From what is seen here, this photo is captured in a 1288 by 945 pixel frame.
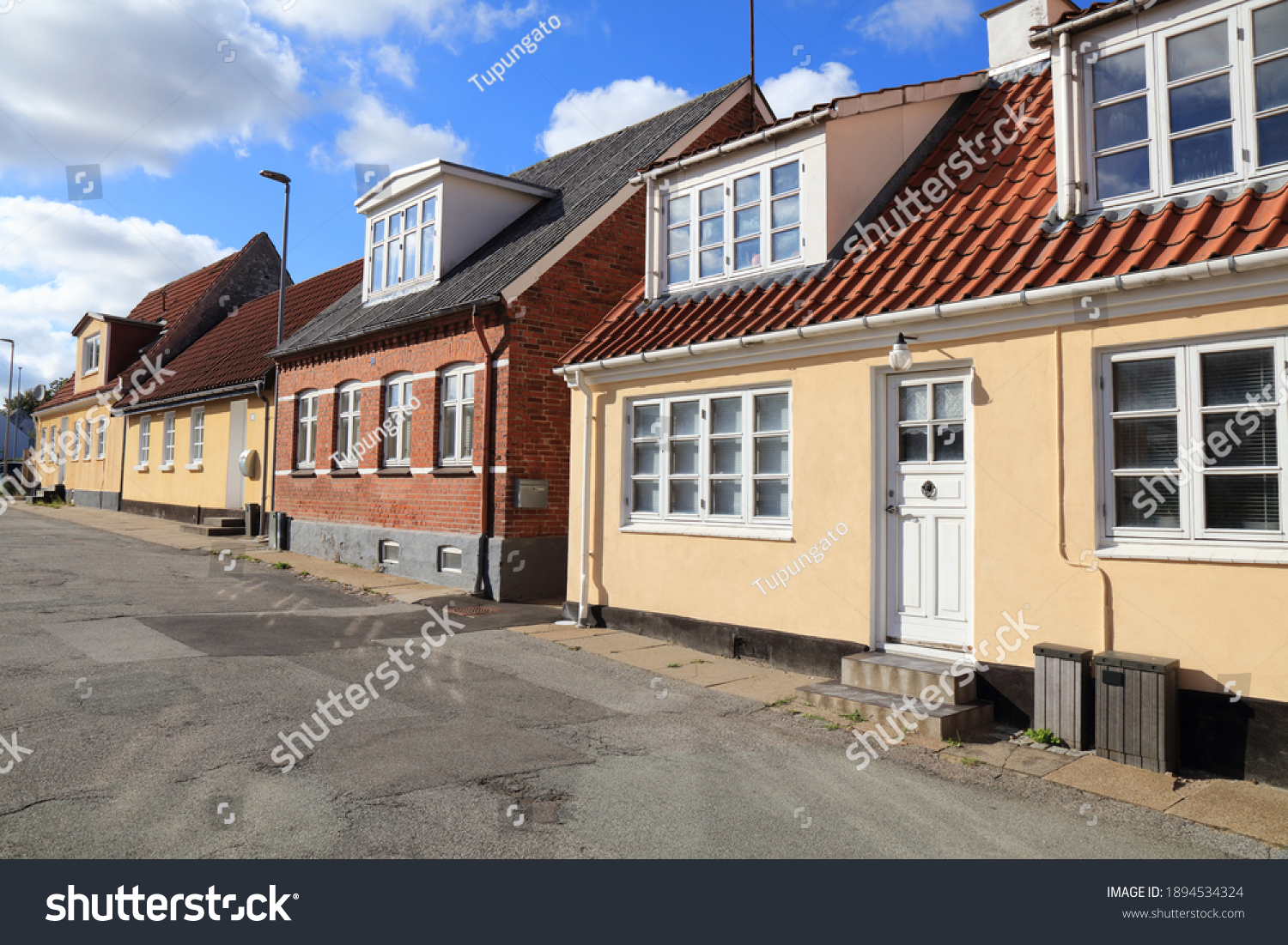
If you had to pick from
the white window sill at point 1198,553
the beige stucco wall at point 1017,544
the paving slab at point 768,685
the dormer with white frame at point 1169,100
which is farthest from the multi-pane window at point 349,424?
the white window sill at point 1198,553

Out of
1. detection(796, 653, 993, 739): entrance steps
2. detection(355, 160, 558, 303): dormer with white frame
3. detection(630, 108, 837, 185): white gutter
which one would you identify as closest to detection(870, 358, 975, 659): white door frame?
detection(796, 653, 993, 739): entrance steps

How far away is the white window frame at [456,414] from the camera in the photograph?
45.7ft

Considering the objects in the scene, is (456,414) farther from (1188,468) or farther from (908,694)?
(1188,468)

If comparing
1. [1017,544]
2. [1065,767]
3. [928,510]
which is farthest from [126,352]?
[1065,767]

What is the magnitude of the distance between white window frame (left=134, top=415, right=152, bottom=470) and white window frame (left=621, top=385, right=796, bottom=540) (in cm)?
2208

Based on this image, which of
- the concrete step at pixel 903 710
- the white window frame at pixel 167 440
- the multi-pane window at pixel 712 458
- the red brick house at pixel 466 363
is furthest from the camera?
the white window frame at pixel 167 440

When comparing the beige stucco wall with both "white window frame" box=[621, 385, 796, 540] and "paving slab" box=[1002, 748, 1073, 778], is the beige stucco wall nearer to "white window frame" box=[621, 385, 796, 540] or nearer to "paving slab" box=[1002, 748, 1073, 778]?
"white window frame" box=[621, 385, 796, 540]

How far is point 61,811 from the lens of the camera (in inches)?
180

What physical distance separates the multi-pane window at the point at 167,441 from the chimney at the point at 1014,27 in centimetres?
2354

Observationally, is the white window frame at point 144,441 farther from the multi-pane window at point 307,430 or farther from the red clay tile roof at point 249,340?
the multi-pane window at point 307,430

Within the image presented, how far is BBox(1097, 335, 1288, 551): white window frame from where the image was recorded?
5746 mm

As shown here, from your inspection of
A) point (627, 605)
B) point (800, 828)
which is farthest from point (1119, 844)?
point (627, 605)

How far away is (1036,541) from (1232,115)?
3477 mm

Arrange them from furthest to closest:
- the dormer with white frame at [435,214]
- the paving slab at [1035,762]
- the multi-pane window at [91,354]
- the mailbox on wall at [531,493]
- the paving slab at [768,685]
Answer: the multi-pane window at [91,354]
the dormer with white frame at [435,214]
the mailbox on wall at [531,493]
the paving slab at [768,685]
the paving slab at [1035,762]
